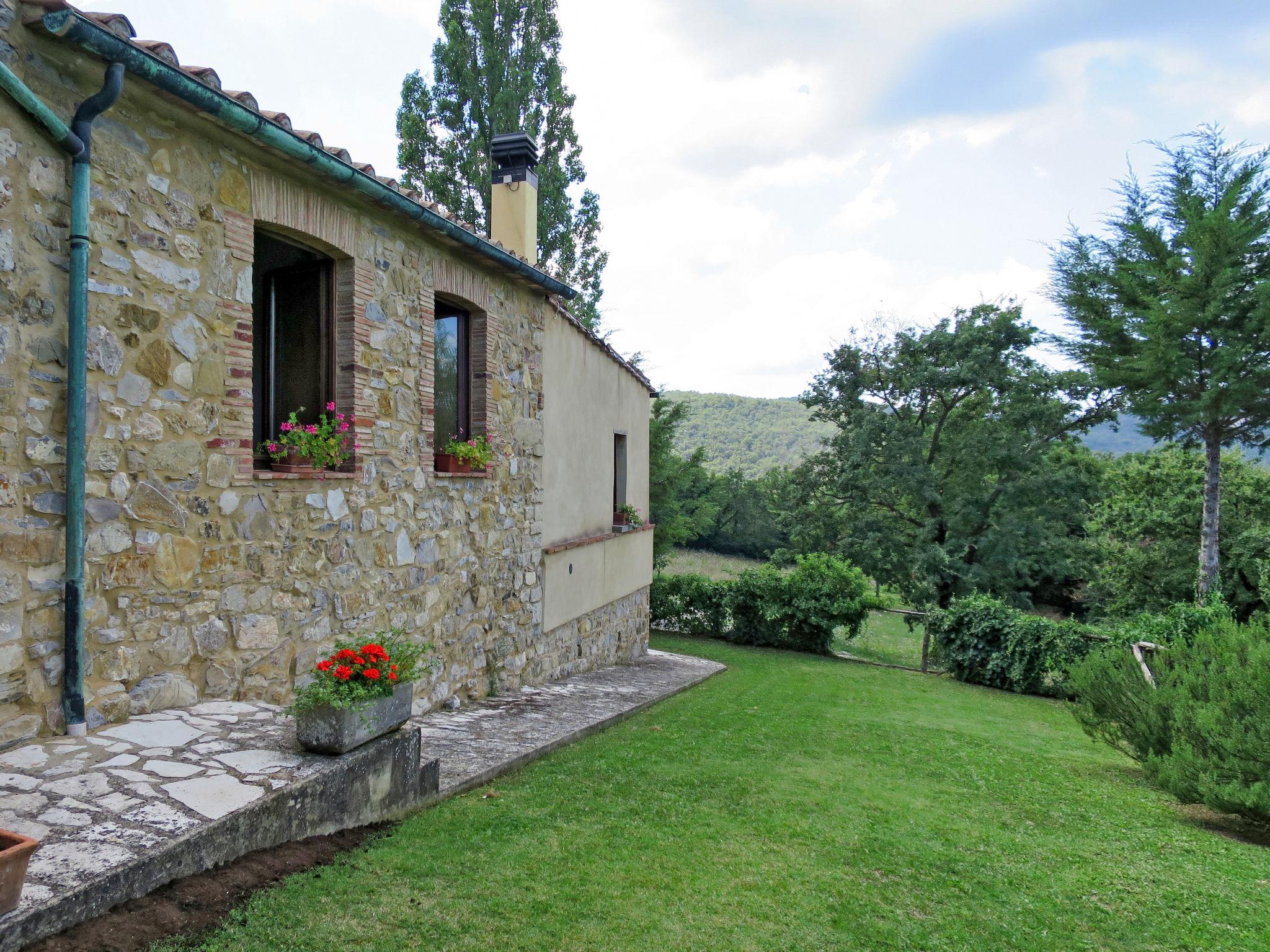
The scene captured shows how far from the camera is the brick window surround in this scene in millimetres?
4418

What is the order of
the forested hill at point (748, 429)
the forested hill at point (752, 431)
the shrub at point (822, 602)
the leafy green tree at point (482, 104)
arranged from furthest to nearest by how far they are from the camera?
the forested hill at point (748, 429), the forested hill at point (752, 431), the leafy green tree at point (482, 104), the shrub at point (822, 602)

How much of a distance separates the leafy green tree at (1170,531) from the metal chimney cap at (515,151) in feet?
64.1

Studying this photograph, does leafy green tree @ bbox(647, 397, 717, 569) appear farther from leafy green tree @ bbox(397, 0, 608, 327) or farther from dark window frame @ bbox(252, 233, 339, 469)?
dark window frame @ bbox(252, 233, 339, 469)

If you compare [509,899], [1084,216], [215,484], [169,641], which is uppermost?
[1084,216]

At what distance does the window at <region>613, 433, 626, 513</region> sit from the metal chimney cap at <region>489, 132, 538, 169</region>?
13.8ft

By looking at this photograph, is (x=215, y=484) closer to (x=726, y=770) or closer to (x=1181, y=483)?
(x=726, y=770)

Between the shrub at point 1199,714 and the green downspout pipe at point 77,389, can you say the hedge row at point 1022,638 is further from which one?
the green downspout pipe at point 77,389

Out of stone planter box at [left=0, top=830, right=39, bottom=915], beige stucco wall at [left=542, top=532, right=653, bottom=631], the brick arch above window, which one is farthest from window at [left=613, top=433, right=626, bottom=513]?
stone planter box at [left=0, top=830, right=39, bottom=915]

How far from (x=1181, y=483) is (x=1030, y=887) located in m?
22.3

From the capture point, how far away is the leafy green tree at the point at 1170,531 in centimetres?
1903

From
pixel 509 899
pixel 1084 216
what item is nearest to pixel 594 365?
pixel 509 899

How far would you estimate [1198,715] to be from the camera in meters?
5.02

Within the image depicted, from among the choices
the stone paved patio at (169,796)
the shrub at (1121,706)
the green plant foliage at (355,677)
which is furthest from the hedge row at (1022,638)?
the stone paved patio at (169,796)

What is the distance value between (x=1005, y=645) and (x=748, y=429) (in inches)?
1713
